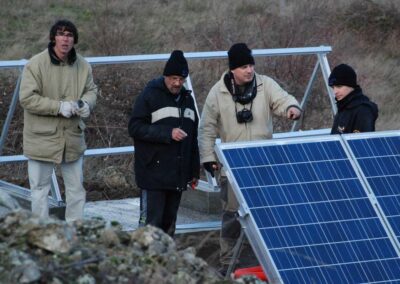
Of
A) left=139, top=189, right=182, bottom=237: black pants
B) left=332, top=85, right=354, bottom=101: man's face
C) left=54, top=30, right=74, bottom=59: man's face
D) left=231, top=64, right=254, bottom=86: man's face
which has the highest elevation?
left=54, top=30, right=74, bottom=59: man's face

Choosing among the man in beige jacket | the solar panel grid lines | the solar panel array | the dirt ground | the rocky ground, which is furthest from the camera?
the dirt ground

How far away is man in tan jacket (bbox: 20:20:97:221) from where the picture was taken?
833cm

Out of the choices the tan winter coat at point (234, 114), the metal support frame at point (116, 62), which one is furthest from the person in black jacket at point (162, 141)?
the metal support frame at point (116, 62)

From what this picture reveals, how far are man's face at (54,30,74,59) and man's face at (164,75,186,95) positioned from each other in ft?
2.52

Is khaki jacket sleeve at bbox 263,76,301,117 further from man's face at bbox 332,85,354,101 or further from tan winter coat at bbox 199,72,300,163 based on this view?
man's face at bbox 332,85,354,101

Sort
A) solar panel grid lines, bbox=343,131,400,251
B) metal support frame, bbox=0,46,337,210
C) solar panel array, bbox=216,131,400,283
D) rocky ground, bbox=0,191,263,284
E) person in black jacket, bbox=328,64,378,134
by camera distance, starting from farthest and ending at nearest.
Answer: metal support frame, bbox=0,46,337,210 → person in black jacket, bbox=328,64,378,134 → solar panel grid lines, bbox=343,131,400,251 → solar panel array, bbox=216,131,400,283 → rocky ground, bbox=0,191,263,284

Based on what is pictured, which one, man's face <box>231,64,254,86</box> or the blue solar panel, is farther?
man's face <box>231,64,254,86</box>

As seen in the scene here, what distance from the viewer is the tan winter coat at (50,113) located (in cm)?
840

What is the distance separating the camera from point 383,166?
745cm

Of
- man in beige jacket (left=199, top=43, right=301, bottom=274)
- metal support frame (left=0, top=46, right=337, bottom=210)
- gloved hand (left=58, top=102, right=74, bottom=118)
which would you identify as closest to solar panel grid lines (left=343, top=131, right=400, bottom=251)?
man in beige jacket (left=199, top=43, right=301, bottom=274)

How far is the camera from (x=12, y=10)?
24.1 m

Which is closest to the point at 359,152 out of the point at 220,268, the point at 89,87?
the point at 220,268

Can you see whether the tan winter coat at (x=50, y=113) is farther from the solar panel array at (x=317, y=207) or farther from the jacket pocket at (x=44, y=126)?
the solar panel array at (x=317, y=207)

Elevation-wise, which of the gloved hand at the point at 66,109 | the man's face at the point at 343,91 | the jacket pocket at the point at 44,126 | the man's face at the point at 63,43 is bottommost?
the jacket pocket at the point at 44,126
